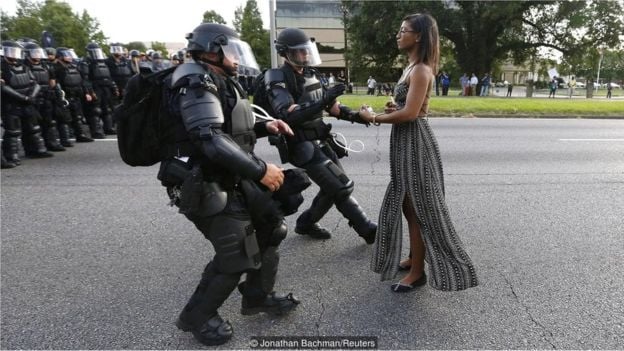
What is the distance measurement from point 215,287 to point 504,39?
38.3 meters

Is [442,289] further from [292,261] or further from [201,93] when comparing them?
[201,93]

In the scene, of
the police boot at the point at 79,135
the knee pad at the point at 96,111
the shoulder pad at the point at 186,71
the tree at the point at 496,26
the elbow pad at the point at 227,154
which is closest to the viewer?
the elbow pad at the point at 227,154

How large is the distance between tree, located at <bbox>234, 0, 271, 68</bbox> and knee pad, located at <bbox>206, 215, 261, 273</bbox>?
4496cm

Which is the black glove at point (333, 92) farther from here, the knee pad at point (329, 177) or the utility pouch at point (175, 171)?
the utility pouch at point (175, 171)

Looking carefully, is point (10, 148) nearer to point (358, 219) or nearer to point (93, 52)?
point (93, 52)

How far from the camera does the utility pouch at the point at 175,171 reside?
7.08ft

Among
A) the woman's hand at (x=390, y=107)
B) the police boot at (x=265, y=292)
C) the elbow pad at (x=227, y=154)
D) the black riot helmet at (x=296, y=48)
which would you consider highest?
the black riot helmet at (x=296, y=48)

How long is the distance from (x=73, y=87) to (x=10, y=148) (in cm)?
235

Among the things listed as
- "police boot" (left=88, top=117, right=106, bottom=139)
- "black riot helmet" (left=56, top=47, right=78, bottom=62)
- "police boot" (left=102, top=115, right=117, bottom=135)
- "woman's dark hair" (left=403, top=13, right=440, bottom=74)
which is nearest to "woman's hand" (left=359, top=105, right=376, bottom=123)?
"woman's dark hair" (left=403, top=13, right=440, bottom=74)

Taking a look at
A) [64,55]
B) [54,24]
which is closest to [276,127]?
[64,55]

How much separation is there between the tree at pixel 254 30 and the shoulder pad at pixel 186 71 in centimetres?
4483

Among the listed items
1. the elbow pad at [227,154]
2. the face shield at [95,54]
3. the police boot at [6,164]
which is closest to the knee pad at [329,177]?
the elbow pad at [227,154]

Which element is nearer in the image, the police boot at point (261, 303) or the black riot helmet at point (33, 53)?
the police boot at point (261, 303)

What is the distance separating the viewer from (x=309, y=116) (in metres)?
3.07
